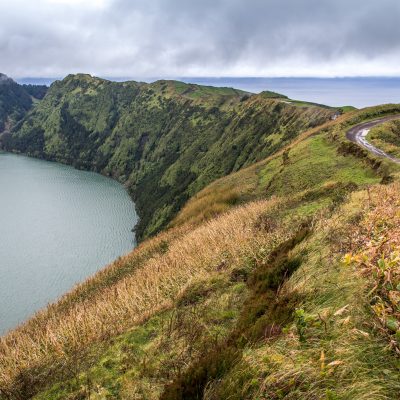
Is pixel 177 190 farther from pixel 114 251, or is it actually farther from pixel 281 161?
pixel 281 161

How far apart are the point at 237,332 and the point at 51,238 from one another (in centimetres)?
11446

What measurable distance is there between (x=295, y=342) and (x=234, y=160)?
120m

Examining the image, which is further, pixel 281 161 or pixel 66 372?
pixel 281 161

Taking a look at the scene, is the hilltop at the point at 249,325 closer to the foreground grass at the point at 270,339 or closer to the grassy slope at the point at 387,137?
the foreground grass at the point at 270,339

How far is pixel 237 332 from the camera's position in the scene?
891 cm

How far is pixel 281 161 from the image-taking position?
4984 cm

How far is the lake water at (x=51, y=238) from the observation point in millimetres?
77750

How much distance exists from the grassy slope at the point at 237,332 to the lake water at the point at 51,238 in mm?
42320

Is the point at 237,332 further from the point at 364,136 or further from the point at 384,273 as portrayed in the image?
the point at 364,136

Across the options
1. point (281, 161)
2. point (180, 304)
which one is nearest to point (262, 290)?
point (180, 304)

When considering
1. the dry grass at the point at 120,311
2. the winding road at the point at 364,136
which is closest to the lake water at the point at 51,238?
the dry grass at the point at 120,311

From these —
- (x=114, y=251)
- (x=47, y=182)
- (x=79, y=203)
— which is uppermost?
(x=47, y=182)

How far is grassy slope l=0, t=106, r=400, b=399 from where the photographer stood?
19.7ft

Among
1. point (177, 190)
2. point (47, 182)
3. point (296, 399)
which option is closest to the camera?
point (296, 399)
